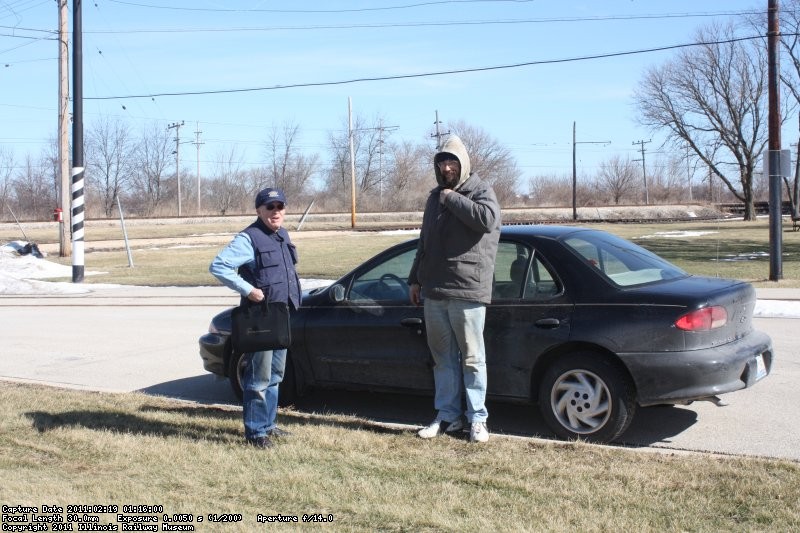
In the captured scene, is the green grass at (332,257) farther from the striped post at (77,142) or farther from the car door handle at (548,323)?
the car door handle at (548,323)

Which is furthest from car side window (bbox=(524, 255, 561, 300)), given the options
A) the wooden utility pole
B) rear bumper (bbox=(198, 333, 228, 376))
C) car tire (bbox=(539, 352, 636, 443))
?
the wooden utility pole

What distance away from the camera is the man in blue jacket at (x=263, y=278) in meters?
5.74

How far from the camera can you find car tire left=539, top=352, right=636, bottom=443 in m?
5.86

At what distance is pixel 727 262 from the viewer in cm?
2364

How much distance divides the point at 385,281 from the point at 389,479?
2336 mm

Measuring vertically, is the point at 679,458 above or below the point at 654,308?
below

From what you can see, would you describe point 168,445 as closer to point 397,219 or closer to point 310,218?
point 310,218

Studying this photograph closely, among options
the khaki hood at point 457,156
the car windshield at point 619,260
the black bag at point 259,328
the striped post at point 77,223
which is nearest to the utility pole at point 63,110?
the striped post at point 77,223

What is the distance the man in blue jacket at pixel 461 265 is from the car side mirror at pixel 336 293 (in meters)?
1.29

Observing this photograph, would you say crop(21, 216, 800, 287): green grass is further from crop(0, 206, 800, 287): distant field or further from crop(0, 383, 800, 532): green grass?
crop(0, 383, 800, 532): green grass

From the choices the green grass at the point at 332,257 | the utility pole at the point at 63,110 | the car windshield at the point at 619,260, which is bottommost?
the green grass at the point at 332,257

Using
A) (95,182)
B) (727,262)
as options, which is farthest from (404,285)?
(95,182)

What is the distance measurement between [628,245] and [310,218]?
57.7 m

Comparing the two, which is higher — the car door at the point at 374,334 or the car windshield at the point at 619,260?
the car windshield at the point at 619,260
